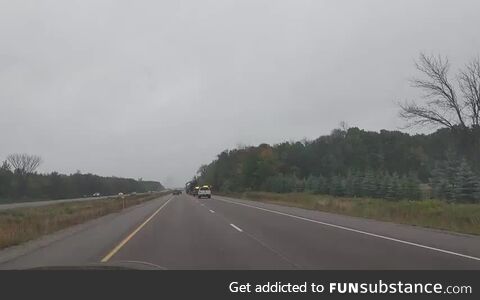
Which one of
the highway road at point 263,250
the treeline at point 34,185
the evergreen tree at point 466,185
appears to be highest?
the treeline at point 34,185

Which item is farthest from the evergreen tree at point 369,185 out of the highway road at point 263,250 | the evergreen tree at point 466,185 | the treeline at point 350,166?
the highway road at point 263,250

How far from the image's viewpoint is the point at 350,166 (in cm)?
15625

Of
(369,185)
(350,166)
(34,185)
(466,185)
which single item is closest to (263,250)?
(466,185)

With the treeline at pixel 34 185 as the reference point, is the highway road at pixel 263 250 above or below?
below

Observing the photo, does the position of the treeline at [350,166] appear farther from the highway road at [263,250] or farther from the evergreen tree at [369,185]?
the highway road at [263,250]

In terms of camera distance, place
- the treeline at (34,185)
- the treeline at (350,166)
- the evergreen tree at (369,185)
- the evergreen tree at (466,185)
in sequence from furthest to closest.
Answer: the treeline at (34,185) < the evergreen tree at (369,185) < the treeline at (350,166) < the evergreen tree at (466,185)

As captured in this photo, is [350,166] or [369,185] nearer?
[369,185]

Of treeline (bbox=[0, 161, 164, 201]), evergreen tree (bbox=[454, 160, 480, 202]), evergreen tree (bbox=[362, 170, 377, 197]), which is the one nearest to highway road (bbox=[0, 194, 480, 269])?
evergreen tree (bbox=[454, 160, 480, 202])

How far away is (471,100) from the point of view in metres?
50.4

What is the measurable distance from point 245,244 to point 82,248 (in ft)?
15.5

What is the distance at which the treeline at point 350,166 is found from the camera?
72062 mm

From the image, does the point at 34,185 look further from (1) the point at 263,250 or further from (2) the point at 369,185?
(1) the point at 263,250
